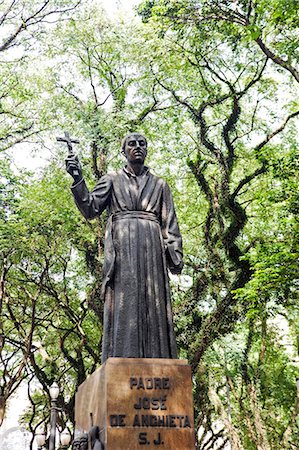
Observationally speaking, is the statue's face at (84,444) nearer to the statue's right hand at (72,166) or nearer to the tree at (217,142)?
the statue's right hand at (72,166)

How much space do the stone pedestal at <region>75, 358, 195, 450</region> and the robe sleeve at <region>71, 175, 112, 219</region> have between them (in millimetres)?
1902

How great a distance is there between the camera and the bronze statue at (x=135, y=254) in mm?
5996

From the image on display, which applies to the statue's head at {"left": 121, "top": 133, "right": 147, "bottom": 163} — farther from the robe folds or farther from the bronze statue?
the robe folds

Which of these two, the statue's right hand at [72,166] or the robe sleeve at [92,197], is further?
the robe sleeve at [92,197]

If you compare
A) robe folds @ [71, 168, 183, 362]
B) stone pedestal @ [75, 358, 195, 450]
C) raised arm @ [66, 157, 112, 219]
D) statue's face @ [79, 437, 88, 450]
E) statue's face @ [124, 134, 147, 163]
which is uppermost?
statue's face @ [124, 134, 147, 163]

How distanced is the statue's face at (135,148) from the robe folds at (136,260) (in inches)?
7.4

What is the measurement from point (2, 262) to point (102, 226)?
147 inches

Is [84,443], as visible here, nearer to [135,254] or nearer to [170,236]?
[135,254]

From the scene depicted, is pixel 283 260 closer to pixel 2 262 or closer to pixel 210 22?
pixel 210 22

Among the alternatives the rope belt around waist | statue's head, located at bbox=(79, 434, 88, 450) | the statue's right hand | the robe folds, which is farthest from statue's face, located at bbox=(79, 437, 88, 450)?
the statue's right hand

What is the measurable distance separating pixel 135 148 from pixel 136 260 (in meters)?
1.42

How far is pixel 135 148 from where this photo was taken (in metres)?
6.92

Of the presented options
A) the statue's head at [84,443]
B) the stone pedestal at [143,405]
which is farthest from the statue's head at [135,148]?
the statue's head at [84,443]

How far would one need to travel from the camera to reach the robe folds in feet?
19.6
